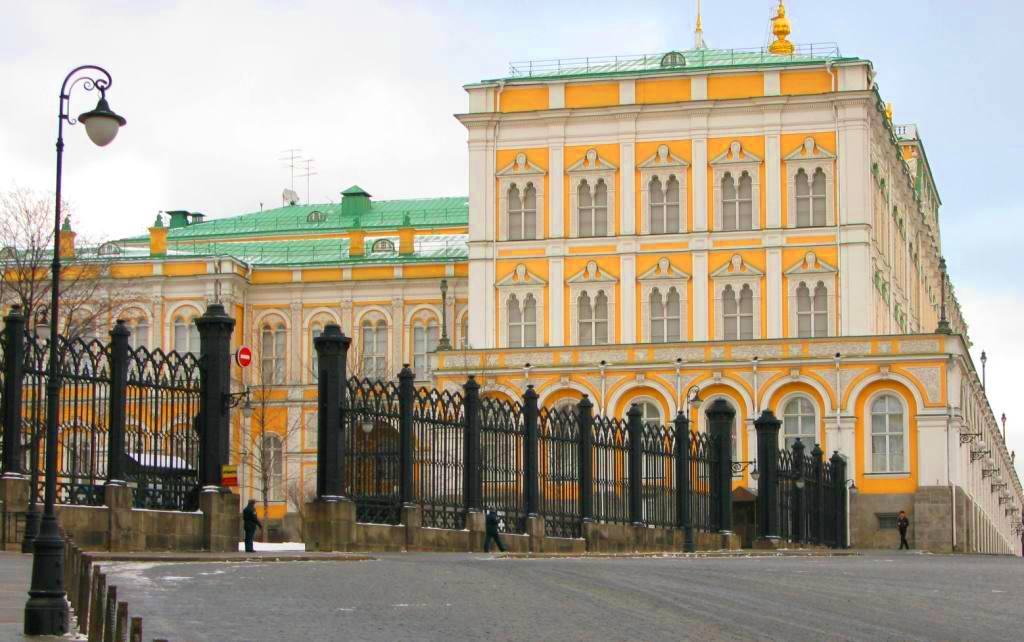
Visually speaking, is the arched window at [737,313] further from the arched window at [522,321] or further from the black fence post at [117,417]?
the black fence post at [117,417]

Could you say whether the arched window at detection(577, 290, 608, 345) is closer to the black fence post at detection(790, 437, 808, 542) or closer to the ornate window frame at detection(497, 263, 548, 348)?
the ornate window frame at detection(497, 263, 548, 348)

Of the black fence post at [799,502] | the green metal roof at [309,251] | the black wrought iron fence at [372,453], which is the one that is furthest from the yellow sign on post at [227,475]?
the green metal roof at [309,251]

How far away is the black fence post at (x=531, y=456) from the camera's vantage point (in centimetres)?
4472

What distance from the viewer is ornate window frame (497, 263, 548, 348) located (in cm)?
9119

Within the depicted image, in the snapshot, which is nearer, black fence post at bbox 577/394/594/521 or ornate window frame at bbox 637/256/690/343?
black fence post at bbox 577/394/594/521

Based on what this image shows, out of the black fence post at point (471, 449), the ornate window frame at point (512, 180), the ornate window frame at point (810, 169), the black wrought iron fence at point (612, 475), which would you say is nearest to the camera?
the black fence post at point (471, 449)

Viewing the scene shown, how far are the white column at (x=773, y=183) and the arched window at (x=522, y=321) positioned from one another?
10.6 meters

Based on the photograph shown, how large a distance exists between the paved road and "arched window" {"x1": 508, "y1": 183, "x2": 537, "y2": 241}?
60458mm

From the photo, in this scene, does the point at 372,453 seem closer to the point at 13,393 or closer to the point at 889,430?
the point at 13,393

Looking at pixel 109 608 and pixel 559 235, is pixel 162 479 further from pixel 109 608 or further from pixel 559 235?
pixel 559 235

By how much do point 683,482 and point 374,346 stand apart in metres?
50.3

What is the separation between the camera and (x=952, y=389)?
259 ft

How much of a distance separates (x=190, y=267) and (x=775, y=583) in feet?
242

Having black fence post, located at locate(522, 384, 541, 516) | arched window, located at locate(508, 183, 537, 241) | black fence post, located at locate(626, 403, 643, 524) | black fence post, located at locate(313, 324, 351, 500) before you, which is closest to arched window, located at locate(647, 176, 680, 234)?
arched window, located at locate(508, 183, 537, 241)
